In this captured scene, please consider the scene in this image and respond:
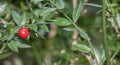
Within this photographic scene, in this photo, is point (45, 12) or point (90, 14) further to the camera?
point (90, 14)

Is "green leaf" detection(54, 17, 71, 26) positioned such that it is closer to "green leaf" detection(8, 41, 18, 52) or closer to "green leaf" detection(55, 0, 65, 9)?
"green leaf" detection(55, 0, 65, 9)

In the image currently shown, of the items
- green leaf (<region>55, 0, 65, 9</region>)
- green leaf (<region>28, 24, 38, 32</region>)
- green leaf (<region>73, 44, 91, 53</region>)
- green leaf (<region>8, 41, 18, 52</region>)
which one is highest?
green leaf (<region>55, 0, 65, 9</region>)

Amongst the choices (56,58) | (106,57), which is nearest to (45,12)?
(106,57)

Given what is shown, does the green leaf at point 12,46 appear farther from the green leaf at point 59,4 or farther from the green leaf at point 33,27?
the green leaf at point 59,4

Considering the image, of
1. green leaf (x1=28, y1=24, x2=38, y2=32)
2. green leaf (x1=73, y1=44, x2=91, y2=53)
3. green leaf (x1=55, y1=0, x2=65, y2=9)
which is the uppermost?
green leaf (x1=55, y1=0, x2=65, y2=9)

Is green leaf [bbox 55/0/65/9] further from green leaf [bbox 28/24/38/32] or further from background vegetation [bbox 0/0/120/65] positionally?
green leaf [bbox 28/24/38/32]

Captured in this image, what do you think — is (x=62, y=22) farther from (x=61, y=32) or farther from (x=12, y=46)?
(x=61, y=32)

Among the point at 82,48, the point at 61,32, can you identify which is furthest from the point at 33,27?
the point at 61,32

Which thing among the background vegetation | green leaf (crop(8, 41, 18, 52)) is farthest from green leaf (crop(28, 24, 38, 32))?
green leaf (crop(8, 41, 18, 52))

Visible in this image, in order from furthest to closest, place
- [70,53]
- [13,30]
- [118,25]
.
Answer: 1. [70,53]
2. [118,25]
3. [13,30]

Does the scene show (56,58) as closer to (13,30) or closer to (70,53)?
(70,53)

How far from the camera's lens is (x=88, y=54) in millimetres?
1414

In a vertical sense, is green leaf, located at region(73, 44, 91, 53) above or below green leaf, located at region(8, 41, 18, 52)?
below

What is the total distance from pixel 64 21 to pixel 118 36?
39 cm
